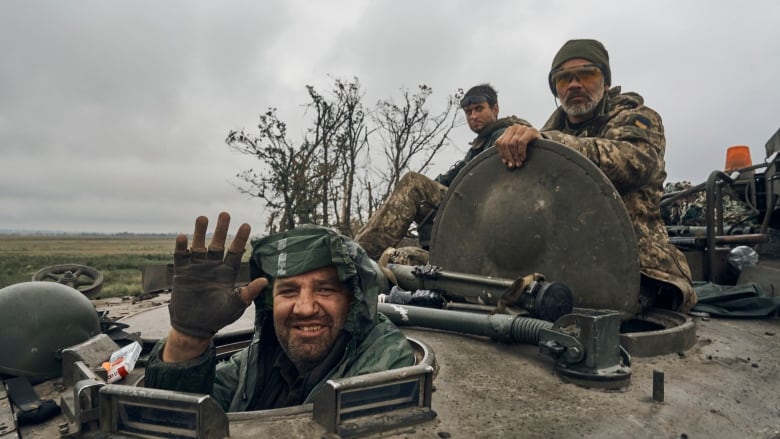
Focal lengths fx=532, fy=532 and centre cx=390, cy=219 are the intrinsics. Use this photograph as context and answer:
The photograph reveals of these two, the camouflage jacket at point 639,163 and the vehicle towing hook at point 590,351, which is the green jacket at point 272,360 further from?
the camouflage jacket at point 639,163

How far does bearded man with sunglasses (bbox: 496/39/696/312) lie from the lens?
3.46m

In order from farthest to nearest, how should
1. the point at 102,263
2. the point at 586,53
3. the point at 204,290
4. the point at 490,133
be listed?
the point at 102,263, the point at 490,133, the point at 586,53, the point at 204,290

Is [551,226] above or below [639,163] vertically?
below

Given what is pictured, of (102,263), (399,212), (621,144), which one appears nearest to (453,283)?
(621,144)

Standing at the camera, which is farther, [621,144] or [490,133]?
[490,133]

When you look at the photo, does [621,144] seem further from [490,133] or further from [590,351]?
[490,133]

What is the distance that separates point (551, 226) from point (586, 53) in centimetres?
155

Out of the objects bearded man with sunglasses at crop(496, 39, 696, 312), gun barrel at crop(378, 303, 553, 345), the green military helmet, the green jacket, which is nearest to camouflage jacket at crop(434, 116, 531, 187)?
bearded man with sunglasses at crop(496, 39, 696, 312)

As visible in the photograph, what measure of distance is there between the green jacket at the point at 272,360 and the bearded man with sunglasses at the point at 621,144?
57.8 inches

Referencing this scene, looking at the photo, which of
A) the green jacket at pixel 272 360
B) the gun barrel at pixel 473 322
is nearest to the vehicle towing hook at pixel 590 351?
the gun barrel at pixel 473 322

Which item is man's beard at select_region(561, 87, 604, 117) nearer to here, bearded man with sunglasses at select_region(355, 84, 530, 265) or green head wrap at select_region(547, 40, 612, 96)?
green head wrap at select_region(547, 40, 612, 96)

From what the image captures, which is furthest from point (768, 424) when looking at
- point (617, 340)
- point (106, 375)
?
point (106, 375)

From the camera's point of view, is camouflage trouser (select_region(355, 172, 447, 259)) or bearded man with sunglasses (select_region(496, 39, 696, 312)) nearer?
bearded man with sunglasses (select_region(496, 39, 696, 312))

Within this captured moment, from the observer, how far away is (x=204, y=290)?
206 centimetres
